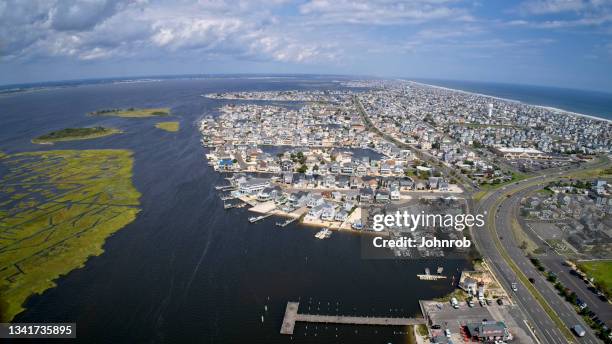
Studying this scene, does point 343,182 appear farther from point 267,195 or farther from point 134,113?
point 134,113

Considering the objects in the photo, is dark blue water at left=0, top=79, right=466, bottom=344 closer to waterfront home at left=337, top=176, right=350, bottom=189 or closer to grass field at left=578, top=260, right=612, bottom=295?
grass field at left=578, top=260, right=612, bottom=295

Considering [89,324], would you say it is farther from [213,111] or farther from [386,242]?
[213,111]

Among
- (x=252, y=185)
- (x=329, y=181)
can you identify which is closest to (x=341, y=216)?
(x=329, y=181)

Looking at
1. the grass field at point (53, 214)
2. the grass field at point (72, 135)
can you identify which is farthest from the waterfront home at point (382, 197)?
the grass field at point (72, 135)

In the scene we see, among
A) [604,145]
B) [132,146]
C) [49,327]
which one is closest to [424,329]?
[49,327]

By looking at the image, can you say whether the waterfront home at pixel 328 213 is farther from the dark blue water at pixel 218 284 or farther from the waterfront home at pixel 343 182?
the waterfront home at pixel 343 182

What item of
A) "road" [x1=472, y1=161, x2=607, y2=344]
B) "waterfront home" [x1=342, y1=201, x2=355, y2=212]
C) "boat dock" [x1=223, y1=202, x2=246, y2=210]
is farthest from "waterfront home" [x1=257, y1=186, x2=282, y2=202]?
"road" [x1=472, y1=161, x2=607, y2=344]
